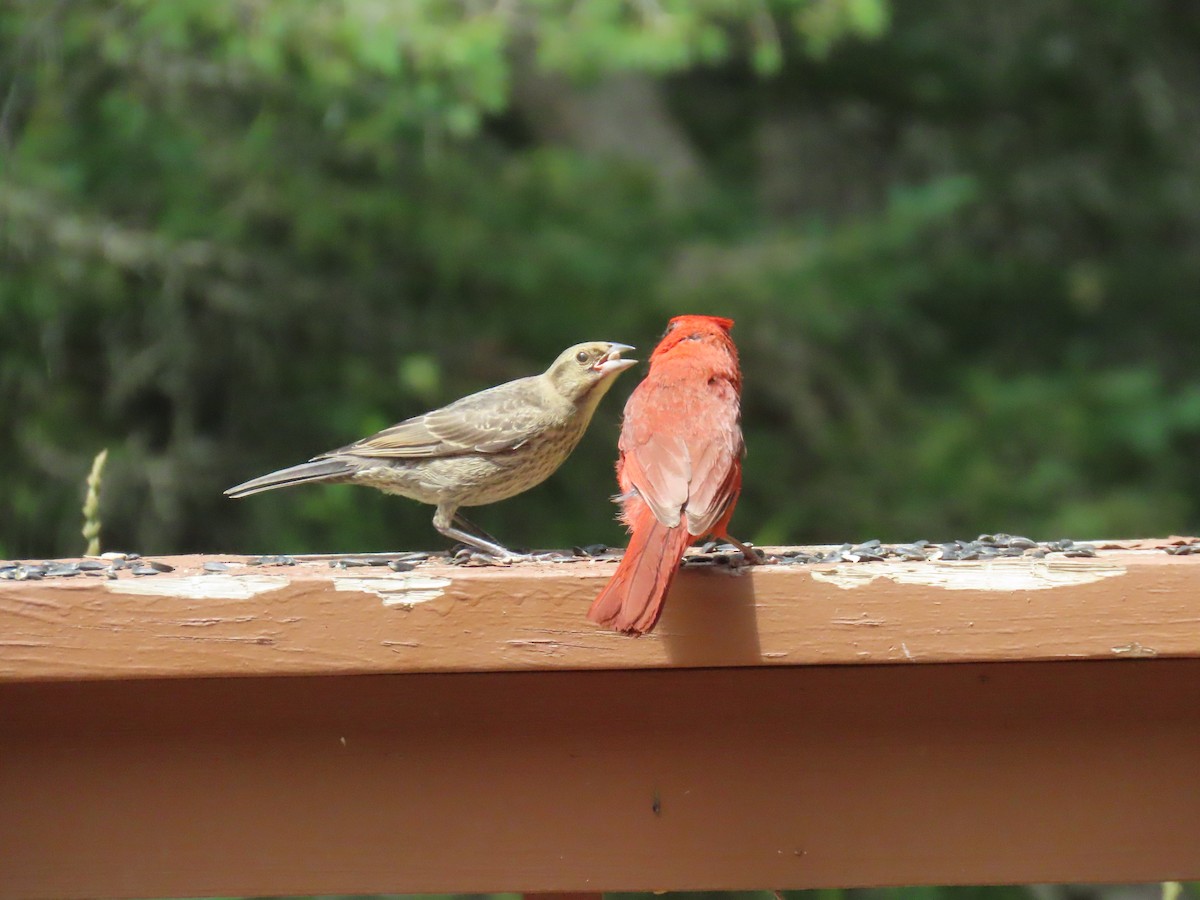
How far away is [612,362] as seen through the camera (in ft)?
13.2

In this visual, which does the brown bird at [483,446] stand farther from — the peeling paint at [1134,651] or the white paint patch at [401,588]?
the peeling paint at [1134,651]

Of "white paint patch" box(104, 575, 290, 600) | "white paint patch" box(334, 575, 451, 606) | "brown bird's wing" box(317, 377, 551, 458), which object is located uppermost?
"brown bird's wing" box(317, 377, 551, 458)

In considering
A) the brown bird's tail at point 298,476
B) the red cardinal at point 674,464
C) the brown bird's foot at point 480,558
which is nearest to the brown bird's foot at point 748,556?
the red cardinal at point 674,464

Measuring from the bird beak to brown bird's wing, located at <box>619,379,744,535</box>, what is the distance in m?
1.34

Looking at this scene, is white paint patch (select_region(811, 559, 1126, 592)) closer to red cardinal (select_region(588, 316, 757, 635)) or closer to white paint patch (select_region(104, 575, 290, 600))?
red cardinal (select_region(588, 316, 757, 635))

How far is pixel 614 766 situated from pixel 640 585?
0.27 m

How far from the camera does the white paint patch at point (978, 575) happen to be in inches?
73.7

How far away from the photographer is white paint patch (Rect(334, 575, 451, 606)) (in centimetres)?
188

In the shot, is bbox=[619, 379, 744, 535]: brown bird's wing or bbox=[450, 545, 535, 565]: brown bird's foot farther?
bbox=[450, 545, 535, 565]: brown bird's foot

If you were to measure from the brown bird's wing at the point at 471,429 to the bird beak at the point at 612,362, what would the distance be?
0.18 meters

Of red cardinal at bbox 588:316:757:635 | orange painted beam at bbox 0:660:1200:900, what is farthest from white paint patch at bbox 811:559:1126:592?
red cardinal at bbox 588:316:757:635

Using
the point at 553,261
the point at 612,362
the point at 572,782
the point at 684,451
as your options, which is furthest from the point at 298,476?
the point at 553,261

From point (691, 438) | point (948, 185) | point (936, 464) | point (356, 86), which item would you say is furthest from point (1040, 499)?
point (691, 438)

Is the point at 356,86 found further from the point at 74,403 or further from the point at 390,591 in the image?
the point at 390,591
